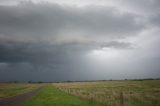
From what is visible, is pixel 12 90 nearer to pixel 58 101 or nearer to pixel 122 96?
pixel 58 101

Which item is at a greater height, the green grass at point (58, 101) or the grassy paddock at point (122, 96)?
the grassy paddock at point (122, 96)

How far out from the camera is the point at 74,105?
66.1 ft

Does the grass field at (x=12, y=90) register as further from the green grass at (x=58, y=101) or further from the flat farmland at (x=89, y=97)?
the green grass at (x=58, y=101)

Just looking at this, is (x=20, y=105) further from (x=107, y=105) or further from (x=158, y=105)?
(x=158, y=105)

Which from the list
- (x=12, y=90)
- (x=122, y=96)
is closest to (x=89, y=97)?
(x=122, y=96)

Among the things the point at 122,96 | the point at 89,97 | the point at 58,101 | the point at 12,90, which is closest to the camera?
the point at 122,96

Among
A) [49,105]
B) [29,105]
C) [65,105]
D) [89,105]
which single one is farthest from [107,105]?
[29,105]

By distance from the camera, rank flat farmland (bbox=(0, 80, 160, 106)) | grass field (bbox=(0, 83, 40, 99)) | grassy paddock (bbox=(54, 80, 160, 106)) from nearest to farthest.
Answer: grassy paddock (bbox=(54, 80, 160, 106))
flat farmland (bbox=(0, 80, 160, 106))
grass field (bbox=(0, 83, 40, 99))

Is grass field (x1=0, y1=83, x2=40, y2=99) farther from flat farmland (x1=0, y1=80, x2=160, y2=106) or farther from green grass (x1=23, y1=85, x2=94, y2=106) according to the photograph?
green grass (x1=23, y1=85, x2=94, y2=106)

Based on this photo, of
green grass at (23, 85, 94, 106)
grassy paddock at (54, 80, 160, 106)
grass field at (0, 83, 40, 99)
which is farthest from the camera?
grass field at (0, 83, 40, 99)

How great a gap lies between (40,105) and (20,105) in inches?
87.4

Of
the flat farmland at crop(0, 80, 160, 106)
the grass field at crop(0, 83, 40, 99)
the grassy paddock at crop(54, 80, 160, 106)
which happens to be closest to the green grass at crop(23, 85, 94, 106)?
the flat farmland at crop(0, 80, 160, 106)

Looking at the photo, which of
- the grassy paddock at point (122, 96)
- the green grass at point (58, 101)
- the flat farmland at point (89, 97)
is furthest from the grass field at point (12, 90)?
the grassy paddock at point (122, 96)

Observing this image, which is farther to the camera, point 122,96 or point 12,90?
point 12,90
